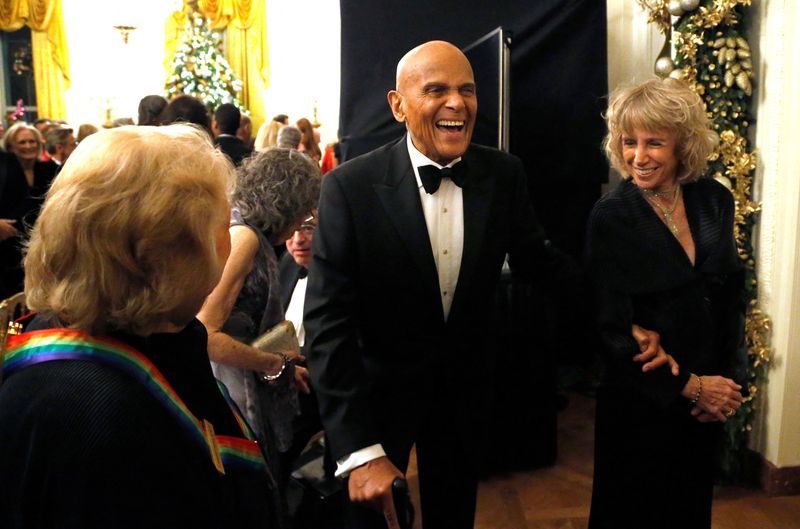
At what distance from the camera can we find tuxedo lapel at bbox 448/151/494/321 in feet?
6.47

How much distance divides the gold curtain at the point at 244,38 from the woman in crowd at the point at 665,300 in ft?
34.8

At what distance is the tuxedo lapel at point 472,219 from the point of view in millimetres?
1971

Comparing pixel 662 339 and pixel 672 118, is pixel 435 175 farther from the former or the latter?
pixel 662 339

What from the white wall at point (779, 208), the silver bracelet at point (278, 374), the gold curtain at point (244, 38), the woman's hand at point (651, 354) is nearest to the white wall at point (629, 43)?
the white wall at point (779, 208)

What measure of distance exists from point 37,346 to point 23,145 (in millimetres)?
4634

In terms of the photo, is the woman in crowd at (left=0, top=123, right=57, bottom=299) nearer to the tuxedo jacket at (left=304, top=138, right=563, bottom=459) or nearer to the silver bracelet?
the silver bracelet

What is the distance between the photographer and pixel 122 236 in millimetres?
1007

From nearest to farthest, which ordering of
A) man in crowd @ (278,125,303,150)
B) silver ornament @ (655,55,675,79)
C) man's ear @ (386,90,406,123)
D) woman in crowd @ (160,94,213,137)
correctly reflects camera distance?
1. man's ear @ (386,90,406,123)
2. silver ornament @ (655,55,675,79)
3. woman in crowd @ (160,94,213,137)
4. man in crowd @ (278,125,303,150)

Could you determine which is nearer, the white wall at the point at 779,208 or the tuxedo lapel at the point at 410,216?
the tuxedo lapel at the point at 410,216

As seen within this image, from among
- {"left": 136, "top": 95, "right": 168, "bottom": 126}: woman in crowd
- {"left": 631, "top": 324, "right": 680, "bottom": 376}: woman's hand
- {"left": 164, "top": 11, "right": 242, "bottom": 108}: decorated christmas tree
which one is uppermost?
{"left": 164, "top": 11, "right": 242, "bottom": 108}: decorated christmas tree

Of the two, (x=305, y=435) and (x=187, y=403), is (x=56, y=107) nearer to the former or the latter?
(x=305, y=435)

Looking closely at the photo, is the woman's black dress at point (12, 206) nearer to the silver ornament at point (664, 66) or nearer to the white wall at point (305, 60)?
the silver ornament at point (664, 66)

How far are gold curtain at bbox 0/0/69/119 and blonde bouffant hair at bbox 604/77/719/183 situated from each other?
37.8 ft

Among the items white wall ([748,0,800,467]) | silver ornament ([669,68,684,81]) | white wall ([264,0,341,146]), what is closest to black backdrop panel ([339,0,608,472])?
silver ornament ([669,68,684,81])
